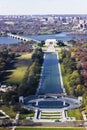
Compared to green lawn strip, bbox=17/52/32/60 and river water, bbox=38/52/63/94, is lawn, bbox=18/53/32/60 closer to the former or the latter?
green lawn strip, bbox=17/52/32/60

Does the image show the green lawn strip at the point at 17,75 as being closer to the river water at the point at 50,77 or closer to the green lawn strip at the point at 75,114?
the river water at the point at 50,77

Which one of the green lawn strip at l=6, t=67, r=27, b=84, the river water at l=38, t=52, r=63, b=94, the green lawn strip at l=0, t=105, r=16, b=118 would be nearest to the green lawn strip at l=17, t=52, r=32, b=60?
the river water at l=38, t=52, r=63, b=94

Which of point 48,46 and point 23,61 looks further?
point 48,46

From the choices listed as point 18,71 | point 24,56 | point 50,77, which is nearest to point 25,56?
point 24,56

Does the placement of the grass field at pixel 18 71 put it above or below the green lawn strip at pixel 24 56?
above

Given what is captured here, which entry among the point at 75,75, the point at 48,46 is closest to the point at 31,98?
the point at 75,75

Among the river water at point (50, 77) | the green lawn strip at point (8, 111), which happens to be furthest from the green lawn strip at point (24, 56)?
the green lawn strip at point (8, 111)

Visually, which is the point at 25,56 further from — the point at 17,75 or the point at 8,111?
the point at 8,111

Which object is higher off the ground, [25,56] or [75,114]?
[75,114]

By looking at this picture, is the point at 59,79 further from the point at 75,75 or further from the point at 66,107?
the point at 66,107

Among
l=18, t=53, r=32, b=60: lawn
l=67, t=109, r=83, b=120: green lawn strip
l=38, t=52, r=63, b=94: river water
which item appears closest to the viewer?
l=67, t=109, r=83, b=120: green lawn strip

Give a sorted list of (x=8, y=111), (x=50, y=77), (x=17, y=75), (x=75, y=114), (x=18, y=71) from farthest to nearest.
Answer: (x=18, y=71) → (x=17, y=75) → (x=50, y=77) → (x=8, y=111) → (x=75, y=114)
